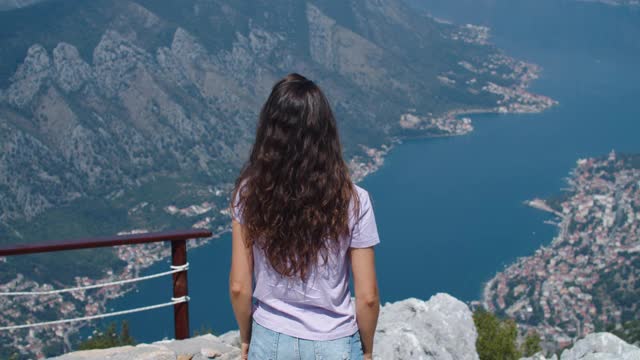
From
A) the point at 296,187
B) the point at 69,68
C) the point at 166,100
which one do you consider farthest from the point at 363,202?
the point at 166,100

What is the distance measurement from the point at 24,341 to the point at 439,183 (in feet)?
71.3

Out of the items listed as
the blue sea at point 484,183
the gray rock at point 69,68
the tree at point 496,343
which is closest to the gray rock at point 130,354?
the tree at point 496,343

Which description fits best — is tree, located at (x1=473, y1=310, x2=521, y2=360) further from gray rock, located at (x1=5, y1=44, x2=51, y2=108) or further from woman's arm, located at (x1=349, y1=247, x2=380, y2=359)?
gray rock, located at (x1=5, y1=44, x2=51, y2=108)

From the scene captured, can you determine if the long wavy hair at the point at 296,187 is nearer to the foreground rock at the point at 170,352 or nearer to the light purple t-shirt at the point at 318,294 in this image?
the light purple t-shirt at the point at 318,294

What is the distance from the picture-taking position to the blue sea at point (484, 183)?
22.6m

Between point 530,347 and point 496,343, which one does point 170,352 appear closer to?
point 496,343

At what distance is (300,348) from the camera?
1.56m

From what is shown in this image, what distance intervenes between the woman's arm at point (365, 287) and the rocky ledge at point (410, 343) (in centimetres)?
99

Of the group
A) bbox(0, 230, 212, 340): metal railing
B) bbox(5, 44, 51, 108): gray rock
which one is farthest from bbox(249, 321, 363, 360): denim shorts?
bbox(5, 44, 51, 108): gray rock

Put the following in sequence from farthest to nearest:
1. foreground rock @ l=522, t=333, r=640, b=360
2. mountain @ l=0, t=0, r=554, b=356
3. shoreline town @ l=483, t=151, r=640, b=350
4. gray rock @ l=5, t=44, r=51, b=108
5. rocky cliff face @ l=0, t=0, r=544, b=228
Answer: gray rock @ l=5, t=44, r=51, b=108, rocky cliff face @ l=0, t=0, r=544, b=228, mountain @ l=0, t=0, r=554, b=356, shoreline town @ l=483, t=151, r=640, b=350, foreground rock @ l=522, t=333, r=640, b=360

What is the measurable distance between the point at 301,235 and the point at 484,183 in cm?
3287

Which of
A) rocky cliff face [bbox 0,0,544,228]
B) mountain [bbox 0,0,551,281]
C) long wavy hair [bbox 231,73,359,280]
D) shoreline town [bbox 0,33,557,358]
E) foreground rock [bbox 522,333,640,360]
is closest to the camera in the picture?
long wavy hair [bbox 231,73,359,280]

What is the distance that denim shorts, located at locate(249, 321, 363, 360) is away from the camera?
1.56m

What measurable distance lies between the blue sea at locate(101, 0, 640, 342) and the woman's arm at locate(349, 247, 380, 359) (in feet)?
22.4
